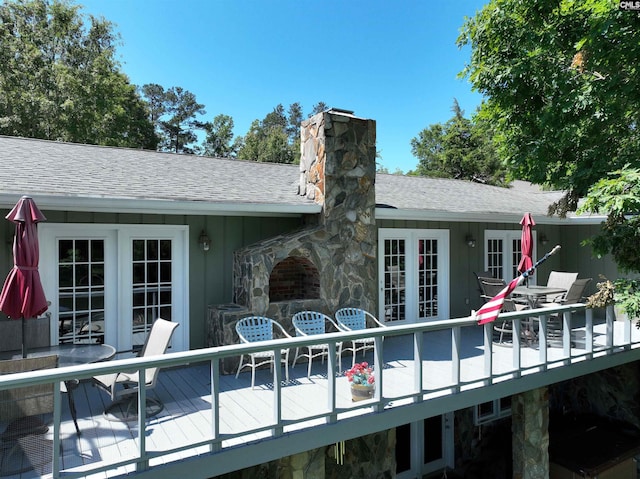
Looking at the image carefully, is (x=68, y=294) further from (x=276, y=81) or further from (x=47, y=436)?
(x=276, y=81)

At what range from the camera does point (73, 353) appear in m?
4.75

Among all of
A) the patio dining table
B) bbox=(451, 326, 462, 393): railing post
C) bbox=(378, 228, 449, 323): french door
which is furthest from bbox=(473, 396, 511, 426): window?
bbox=(451, 326, 462, 393): railing post

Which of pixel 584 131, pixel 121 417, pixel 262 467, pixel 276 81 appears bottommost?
pixel 262 467

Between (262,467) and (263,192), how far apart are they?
14.1ft

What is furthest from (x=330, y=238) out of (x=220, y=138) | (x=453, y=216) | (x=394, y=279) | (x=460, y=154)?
(x=220, y=138)

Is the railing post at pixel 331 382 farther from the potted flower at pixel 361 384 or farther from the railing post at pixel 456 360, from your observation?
the railing post at pixel 456 360

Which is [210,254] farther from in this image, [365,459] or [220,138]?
[220,138]

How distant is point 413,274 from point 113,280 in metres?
5.61

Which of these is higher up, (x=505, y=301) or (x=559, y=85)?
(x=559, y=85)

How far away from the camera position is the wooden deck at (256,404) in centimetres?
375

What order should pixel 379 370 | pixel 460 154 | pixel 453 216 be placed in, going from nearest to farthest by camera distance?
1. pixel 379 370
2. pixel 453 216
3. pixel 460 154

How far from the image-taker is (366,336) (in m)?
4.63

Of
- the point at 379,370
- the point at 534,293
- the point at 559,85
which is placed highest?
the point at 559,85

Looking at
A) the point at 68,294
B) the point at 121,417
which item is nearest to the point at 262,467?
the point at 121,417
